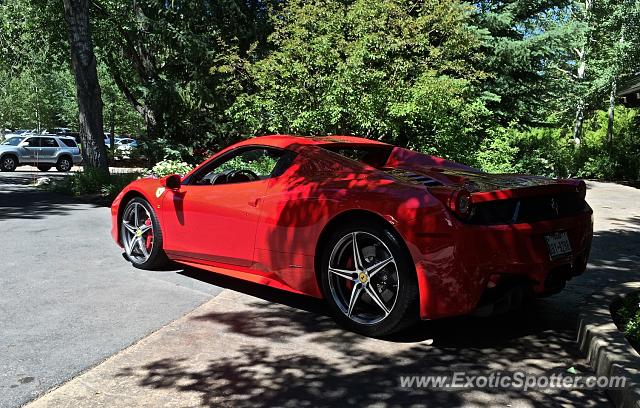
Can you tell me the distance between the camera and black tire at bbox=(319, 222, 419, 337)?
372cm

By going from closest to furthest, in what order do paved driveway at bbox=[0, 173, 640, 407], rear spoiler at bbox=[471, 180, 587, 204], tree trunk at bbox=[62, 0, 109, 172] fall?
1. paved driveway at bbox=[0, 173, 640, 407]
2. rear spoiler at bbox=[471, 180, 587, 204]
3. tree trunk at bbox=[62, 0, 109, 172]

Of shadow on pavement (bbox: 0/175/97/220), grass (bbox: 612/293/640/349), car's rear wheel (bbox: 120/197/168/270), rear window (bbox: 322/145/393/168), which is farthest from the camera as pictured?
shadow on pavement (bbox: 0/175/97/220)

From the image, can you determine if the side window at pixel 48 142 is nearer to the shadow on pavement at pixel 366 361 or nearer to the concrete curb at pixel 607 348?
the shadow on pavement at pixel 366 361

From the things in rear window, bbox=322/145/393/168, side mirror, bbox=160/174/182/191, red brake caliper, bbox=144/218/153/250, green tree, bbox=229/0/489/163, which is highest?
green tree, bbox=229/0/489/163

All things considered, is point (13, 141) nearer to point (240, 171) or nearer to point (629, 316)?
point (240, 171)

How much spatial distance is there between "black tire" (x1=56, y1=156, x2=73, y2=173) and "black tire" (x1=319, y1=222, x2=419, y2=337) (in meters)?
25.7

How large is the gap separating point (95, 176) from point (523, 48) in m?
11.6

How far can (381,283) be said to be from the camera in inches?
157

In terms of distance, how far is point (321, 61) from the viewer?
1080 cm

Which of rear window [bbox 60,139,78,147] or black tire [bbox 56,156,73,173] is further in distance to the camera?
rear window [bbox 60,139,78,147]

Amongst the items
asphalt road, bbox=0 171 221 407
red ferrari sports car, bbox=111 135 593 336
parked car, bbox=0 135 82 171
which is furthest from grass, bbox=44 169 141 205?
parked car, bbox=0 135 82 171

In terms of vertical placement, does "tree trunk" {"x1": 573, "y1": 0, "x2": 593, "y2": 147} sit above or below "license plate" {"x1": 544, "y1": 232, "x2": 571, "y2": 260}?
above

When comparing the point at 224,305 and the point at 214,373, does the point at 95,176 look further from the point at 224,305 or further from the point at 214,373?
the point at 214,373

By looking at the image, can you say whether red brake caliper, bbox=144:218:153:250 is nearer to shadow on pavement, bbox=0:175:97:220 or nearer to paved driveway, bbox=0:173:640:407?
paved driveway, bbox=0:173:640:407
